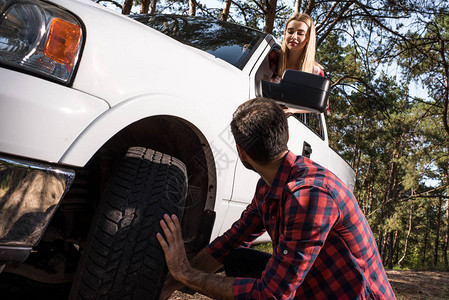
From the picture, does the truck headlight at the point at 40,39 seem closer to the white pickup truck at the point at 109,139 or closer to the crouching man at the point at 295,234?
the white pickup truck at the point at 109,139

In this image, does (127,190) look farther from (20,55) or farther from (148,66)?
(20,55)

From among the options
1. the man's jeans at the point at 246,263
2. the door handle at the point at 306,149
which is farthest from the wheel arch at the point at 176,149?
the door handle at the point at 306,149

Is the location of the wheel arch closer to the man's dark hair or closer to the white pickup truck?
the white pickup truck

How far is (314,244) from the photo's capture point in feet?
4.10

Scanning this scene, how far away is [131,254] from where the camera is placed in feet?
4.49

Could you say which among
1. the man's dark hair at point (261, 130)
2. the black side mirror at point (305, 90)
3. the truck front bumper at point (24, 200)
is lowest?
the truck front bumper at point (24, 200)

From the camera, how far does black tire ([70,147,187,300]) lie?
133 cm

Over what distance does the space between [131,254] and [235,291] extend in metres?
0.41

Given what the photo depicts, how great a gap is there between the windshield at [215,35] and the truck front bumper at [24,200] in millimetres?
1334

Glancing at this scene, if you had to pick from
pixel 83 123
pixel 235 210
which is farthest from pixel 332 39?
pixel 83 123

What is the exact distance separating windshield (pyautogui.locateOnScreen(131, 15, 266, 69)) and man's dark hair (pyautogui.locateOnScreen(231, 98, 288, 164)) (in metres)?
0.80

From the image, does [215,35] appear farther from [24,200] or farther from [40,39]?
[24,200]

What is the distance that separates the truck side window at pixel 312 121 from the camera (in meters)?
2.95

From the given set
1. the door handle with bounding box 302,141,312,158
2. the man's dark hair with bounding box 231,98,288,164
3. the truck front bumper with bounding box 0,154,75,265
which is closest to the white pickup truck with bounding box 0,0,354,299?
the truck front bumper with bounding box 0,154,75,265
